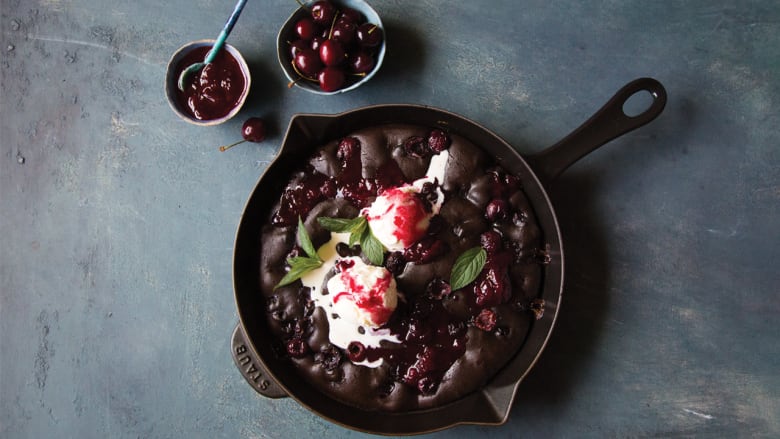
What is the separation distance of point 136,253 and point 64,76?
37.8 inches

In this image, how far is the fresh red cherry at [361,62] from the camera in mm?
2506

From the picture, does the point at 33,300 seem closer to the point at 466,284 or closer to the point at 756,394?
the point at 466,284

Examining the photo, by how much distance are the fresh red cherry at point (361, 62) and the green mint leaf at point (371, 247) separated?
0.74m

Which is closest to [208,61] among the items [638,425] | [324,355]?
[324,355]

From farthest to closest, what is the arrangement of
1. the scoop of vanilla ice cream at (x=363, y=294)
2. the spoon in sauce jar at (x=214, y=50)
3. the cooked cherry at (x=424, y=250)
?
the spoon in sauce jar at (x=214, y=50) < the cooked cherry at (x=424, y=250) < the scoop of vanilla ice cream at (x=363, y=294)

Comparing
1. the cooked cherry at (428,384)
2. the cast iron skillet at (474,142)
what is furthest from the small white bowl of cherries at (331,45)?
the cooked cherry at (428,384)

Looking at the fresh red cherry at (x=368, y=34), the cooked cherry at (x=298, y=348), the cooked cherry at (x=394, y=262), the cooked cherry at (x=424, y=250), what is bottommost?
the cooked cherry at (x=298, y=348)

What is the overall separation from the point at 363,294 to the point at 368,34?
1.16 metres

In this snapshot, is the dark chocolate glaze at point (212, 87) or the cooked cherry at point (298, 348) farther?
the dark chocolate glaze at point (212, 87)

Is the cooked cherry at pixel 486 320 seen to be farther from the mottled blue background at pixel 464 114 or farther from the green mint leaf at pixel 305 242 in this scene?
the green mint leaf at pixel 305 242

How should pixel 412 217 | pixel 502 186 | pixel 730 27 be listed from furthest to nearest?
pixel 730 27 < pixel 502 186 < pixel 412 217

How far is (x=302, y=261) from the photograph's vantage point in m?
2.33

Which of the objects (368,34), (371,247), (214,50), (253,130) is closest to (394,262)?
(371,247)

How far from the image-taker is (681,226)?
2.60 meters
